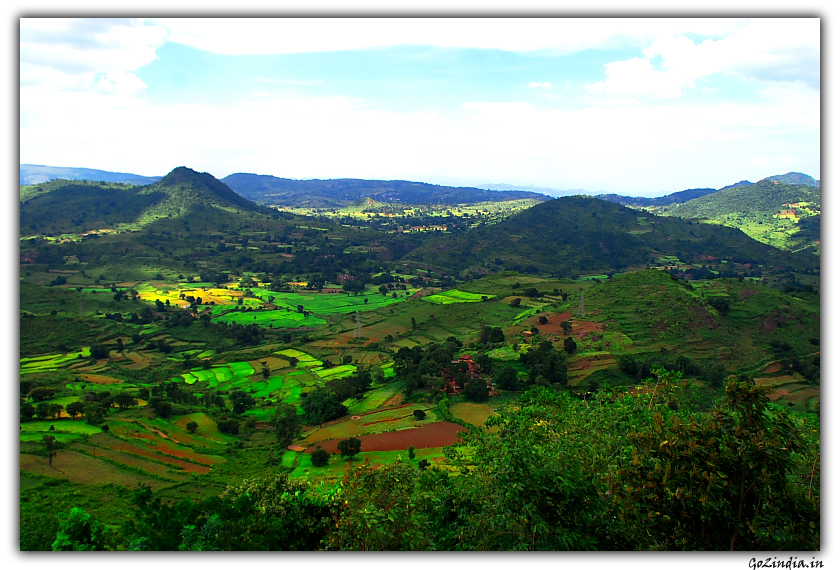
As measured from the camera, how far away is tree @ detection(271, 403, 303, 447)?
25.8m

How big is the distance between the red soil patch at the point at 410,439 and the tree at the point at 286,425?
6.53 feet

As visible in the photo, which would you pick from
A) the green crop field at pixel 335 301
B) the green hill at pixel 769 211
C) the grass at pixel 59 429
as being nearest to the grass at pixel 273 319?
the green crop field at pixel 335 301

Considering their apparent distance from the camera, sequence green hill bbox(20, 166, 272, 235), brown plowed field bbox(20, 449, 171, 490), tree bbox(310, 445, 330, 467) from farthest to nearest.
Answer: green hill bbox(20, 166, 272, 235)
tree bbox(310, 445, 330, 467)
brown plowed field bbox(20, 449, 171, 490)

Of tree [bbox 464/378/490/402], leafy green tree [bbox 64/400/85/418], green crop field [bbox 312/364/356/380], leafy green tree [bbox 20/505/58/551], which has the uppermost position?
leafy green tree [bbox 20/505/58/551]

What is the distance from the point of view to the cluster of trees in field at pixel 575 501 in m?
7.98

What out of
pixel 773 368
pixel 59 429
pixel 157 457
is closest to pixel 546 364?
A: pixel 773 368

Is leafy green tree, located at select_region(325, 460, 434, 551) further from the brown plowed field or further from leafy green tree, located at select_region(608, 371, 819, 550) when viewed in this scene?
the brown plowed field

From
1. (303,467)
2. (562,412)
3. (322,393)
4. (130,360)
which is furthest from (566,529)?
(130,360)

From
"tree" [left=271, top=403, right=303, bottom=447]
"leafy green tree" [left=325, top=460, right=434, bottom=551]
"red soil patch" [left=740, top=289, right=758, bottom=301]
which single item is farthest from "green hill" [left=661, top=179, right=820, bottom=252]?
"leafy green tree" [left=325, top=460, right=434, bottom=551]

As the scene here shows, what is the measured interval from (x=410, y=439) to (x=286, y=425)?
691 centimetres

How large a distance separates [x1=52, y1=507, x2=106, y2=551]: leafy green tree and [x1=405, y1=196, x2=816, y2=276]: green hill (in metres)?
Result: 87.1

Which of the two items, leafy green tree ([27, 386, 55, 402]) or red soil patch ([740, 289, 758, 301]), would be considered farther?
red soil patch ([740, 289, 758, 301])

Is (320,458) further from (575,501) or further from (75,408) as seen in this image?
(575,501)

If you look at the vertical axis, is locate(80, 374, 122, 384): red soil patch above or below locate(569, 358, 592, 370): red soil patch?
below
